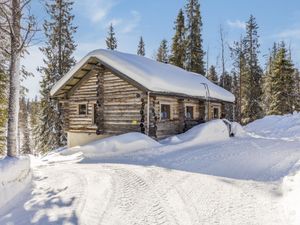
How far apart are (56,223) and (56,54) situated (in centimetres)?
2245

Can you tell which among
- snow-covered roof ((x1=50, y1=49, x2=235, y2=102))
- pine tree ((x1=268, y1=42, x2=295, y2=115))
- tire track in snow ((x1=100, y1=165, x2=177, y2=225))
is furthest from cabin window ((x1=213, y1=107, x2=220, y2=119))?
tire track in snow ((x1=100, y1=165, x2=177, y2=225))

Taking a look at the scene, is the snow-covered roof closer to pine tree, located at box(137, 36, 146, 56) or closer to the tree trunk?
the tree trunk

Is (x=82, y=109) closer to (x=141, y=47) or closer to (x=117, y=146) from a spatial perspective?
(x=117, y=146)

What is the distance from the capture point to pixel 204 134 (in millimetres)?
17281

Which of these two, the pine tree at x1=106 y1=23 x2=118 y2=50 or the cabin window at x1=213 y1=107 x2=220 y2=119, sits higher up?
the pine tree at x1=106 y1=23 x2=118 y2=50

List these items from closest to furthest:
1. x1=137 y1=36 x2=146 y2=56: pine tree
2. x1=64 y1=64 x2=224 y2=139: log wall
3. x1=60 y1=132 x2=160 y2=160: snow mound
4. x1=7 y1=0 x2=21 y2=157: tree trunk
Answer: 1. x1=7 y1=0 x2=21 y2=157: tree trunk
2. x1=60 y1=132 x2=160 y2=160: snow mound
3. x1=64 y1=64 x2=224 y2=139: log wall
4. x1=137 y1=36 x2=146 y2=56: pine tree

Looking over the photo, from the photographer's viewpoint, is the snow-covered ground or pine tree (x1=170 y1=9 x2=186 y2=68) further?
pine tree (x1=170 y1=9 x2=186 y2=68)

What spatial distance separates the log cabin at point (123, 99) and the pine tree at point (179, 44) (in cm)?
1431

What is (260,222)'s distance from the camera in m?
5.29

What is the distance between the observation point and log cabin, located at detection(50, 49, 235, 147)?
54.7 feet

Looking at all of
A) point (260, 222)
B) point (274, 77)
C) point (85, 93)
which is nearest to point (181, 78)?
point (85, 93)

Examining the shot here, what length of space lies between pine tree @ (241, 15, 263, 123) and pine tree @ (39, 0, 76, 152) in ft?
74.6

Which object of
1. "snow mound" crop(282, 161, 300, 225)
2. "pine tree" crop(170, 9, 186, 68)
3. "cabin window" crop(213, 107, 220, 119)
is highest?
"pine tree" crop(170, 9, 186, 68)

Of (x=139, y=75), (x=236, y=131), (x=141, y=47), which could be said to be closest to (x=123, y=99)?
(x=139, y=75)
